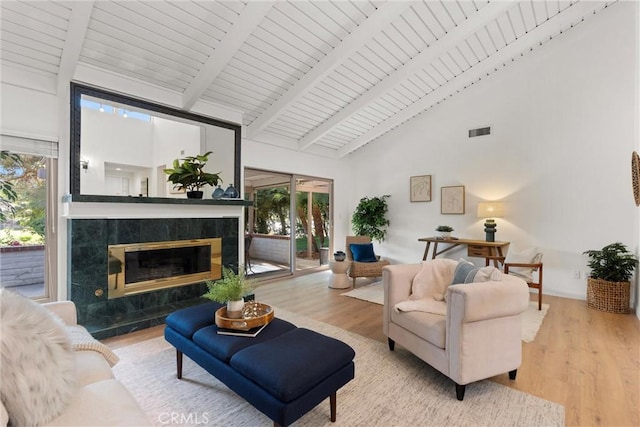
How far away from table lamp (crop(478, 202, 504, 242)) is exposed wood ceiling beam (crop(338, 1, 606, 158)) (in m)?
2.09

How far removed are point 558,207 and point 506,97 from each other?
1983 mm

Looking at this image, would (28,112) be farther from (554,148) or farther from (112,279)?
(554,148)

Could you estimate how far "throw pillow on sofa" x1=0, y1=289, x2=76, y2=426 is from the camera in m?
0.99

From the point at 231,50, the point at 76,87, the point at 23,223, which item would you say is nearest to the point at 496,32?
the point at 231,50

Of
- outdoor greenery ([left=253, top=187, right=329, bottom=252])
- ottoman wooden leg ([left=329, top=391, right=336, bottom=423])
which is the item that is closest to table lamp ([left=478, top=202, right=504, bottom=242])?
outdoor greenery ([left=253, top=187, right=329, bottom=252])

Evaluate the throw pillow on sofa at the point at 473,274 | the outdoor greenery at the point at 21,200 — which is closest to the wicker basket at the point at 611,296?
the throw pillow on sofa at the point at 473,274

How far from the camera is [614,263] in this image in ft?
12.4

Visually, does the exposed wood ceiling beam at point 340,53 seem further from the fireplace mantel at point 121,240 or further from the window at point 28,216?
the window at point 28,216

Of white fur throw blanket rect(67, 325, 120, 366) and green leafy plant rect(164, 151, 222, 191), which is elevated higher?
green leafy plant rect(164, 151, 222, 191)

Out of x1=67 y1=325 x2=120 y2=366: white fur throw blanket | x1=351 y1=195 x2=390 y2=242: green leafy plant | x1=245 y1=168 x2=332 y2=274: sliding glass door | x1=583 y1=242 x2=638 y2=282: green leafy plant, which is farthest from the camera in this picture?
x1=351 y1=195 x2=390 y2=242: green leafy plant

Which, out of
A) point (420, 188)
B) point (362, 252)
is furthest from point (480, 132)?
point (362, 252)

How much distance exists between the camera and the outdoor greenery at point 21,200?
3.05m

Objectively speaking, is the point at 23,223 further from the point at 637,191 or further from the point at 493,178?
the point at 637,191

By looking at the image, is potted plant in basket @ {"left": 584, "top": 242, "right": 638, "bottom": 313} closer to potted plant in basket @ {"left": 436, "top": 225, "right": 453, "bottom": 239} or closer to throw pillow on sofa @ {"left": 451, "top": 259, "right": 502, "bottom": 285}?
potted plant in basket @ {"left": 436, "top": 225, "right": 453, "bottom": 239}
